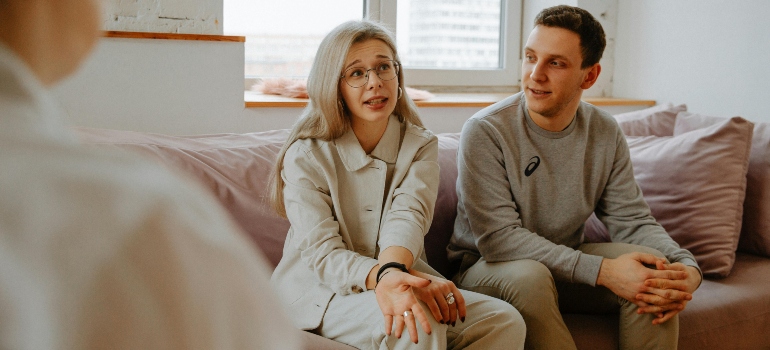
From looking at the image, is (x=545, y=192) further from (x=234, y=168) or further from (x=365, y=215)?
(x=234, y=168)

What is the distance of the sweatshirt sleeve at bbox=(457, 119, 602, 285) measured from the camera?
1.74m

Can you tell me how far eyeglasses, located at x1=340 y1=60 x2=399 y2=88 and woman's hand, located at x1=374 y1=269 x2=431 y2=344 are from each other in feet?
1.61

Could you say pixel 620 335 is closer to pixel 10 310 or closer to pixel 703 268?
pixel 703 268

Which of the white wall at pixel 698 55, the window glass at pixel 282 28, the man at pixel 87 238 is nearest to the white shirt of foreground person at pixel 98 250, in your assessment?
the man at pixel 87 238

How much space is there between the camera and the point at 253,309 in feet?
1.17

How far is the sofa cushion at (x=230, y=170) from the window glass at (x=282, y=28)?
3.55ft

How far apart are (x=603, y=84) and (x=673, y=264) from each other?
196 centimetres

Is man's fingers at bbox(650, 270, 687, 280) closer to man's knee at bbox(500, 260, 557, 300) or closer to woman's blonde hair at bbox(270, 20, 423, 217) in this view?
man's knee at bbox(500, 260, 557, 300)

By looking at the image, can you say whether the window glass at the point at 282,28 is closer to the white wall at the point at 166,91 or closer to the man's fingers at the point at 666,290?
the white wall at the point at 166,91

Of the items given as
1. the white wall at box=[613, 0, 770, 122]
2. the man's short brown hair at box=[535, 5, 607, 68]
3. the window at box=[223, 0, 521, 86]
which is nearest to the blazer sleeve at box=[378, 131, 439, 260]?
the man's short brown hair at box=[535, 5, 607, 68]

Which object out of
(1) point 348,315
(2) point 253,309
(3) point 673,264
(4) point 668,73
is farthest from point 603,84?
(2) point 253,309

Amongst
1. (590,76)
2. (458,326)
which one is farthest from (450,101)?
(458,326)

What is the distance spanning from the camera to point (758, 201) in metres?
2.23

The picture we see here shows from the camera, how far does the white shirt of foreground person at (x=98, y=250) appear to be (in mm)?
295
